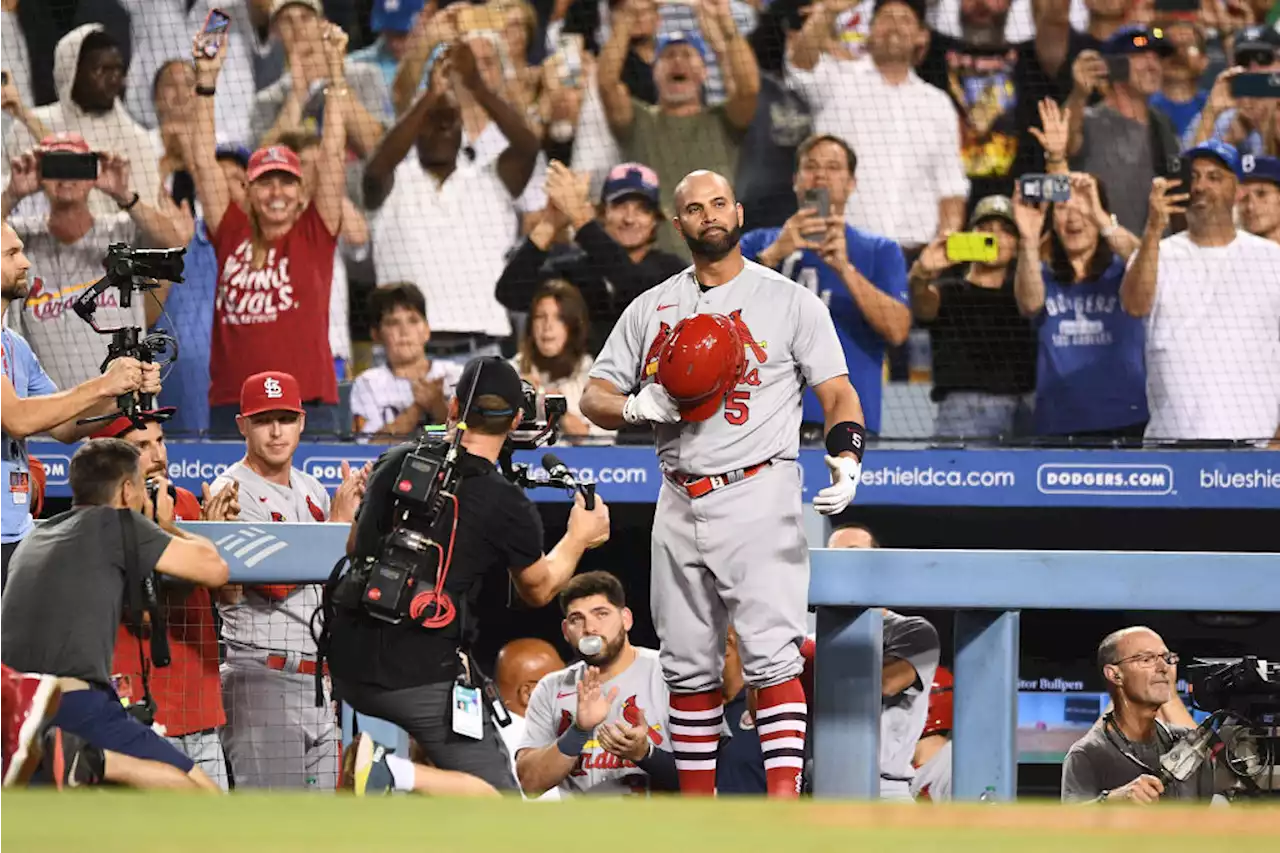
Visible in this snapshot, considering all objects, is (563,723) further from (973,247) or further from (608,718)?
(973,247)

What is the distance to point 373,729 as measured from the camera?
3.40 meters

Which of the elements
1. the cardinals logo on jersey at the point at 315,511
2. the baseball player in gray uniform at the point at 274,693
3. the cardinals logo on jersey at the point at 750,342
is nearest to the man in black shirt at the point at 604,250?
the cardinals logo on jersey at the point at 315,511

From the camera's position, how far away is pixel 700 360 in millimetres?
3229

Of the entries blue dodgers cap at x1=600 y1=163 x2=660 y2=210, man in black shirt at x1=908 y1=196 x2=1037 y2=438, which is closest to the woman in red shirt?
blue dodgers cap at x1=600 y1=163 x2=660 y2=210

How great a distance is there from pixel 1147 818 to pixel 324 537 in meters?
2.22

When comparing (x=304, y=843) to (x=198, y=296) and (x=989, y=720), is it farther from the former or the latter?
(x=198, y=296)

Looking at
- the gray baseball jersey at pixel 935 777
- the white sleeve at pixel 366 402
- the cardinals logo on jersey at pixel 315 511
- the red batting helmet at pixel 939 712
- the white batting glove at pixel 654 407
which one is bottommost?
the gray baseball jersey at pixel 935 777

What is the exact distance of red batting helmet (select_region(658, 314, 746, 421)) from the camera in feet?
10.6

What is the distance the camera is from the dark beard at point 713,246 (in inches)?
137

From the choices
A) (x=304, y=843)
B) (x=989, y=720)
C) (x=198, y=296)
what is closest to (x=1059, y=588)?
(x=989, y=720)

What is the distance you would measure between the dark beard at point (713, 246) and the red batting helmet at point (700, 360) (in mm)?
209

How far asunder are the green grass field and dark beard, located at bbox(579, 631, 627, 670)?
6.31 ft

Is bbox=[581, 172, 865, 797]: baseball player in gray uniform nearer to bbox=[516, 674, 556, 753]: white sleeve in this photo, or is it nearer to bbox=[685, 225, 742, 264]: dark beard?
bbox=[685, 225, 742, 264]: dark beard

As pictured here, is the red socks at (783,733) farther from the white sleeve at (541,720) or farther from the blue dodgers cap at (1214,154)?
the blue dodgers cap at (1214,154)
